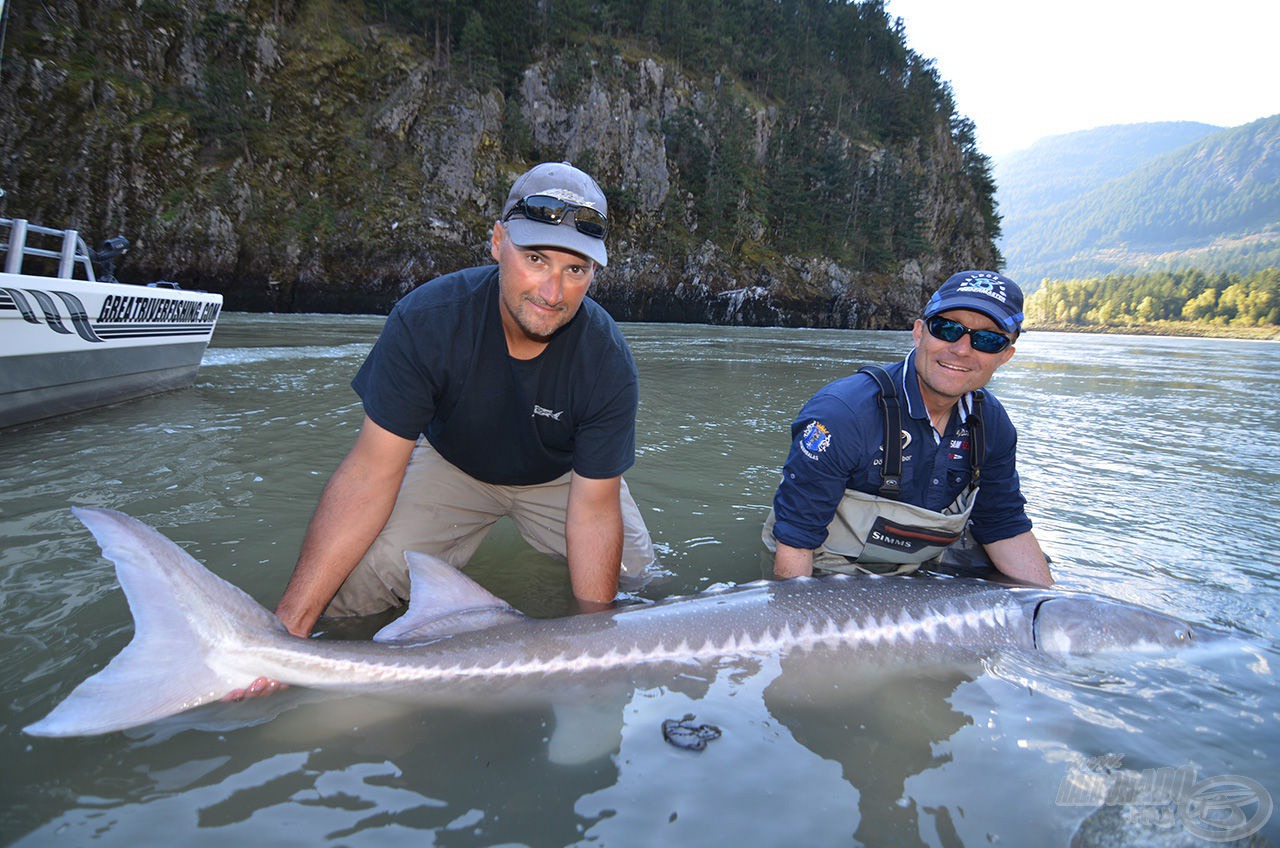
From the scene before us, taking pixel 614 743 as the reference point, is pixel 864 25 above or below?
above

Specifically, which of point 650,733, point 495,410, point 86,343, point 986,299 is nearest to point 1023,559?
point 986,299

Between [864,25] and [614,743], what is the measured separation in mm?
79052

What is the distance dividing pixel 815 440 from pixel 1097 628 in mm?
1223

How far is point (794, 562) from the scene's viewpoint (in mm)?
2848

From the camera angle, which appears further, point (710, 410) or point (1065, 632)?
point (710, 410)

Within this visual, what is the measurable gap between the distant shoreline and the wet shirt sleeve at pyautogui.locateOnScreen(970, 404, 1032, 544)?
9846cm

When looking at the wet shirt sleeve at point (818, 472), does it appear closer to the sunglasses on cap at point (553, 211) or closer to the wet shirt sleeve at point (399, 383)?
the sunglasses on cap at point (553, 211)

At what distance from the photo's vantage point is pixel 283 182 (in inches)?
1161

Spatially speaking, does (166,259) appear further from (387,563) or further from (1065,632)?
(1065,632)

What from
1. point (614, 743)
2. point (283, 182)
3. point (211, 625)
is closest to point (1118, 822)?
point (614, 743)

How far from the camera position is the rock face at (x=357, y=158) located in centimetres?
2583

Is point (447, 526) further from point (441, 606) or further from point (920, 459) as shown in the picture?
point (920, 459)

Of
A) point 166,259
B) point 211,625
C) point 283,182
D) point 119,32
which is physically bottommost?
point 211,625

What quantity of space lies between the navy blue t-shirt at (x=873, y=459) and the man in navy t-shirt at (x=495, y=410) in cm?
76
